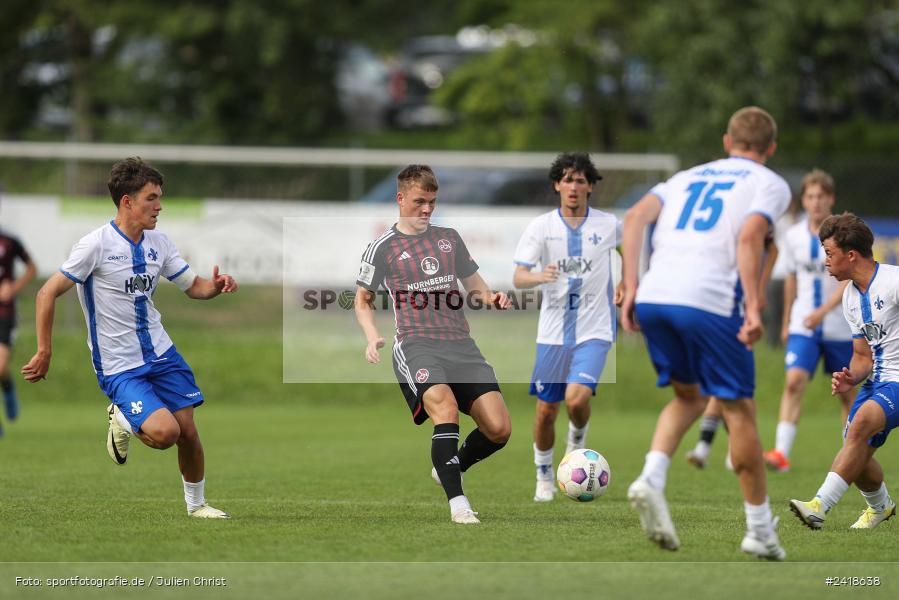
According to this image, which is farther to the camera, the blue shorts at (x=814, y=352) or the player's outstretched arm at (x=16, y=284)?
the player's outstretched arm at (x=16, y=284)

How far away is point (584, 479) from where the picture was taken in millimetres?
8188

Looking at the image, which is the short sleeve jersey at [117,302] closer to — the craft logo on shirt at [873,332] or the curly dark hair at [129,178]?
the curly dark hair at [129,178]

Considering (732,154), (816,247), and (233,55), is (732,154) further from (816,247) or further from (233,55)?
(233,55)

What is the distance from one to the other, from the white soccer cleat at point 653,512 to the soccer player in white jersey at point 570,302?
275 cm

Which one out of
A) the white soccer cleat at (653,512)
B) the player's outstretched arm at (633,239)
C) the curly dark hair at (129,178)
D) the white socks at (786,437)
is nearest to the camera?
the white soccer cleat at (653,512)

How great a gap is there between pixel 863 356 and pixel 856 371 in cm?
11

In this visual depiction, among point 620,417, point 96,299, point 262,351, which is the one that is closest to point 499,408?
point 96,299

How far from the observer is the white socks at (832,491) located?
738 centimetres

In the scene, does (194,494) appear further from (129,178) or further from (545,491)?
(545,491)

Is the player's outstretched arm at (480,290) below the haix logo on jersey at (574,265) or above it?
below

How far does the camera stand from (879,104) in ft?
82.0

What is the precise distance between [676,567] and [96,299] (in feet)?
11.9

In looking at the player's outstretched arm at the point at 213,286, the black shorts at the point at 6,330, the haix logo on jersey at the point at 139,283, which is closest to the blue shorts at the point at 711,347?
the player's outstretched arm at the point at 213,286

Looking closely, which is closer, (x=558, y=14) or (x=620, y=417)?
(x=620, y=417)
